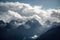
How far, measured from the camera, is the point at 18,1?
118 inches

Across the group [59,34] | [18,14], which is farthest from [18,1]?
[59,34]

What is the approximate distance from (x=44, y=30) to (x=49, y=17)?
366mm

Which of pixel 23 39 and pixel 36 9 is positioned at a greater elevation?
pixel 36 9

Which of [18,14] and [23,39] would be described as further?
[18,14]

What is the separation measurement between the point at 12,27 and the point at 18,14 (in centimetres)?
37

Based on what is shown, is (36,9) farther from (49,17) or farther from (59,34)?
(59,34)

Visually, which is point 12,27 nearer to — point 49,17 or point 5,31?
point 5,31

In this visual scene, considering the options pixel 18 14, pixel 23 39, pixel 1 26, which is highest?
pixel 18 14

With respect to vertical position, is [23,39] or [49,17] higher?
[49,17]

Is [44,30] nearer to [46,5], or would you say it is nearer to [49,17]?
[49,17]

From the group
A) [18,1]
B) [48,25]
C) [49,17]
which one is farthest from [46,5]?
[18,1]

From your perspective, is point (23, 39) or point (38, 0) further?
point (38, 0)

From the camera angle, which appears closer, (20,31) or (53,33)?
(20,31)

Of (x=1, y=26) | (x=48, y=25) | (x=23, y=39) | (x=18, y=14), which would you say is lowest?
(x=23, y=39)
